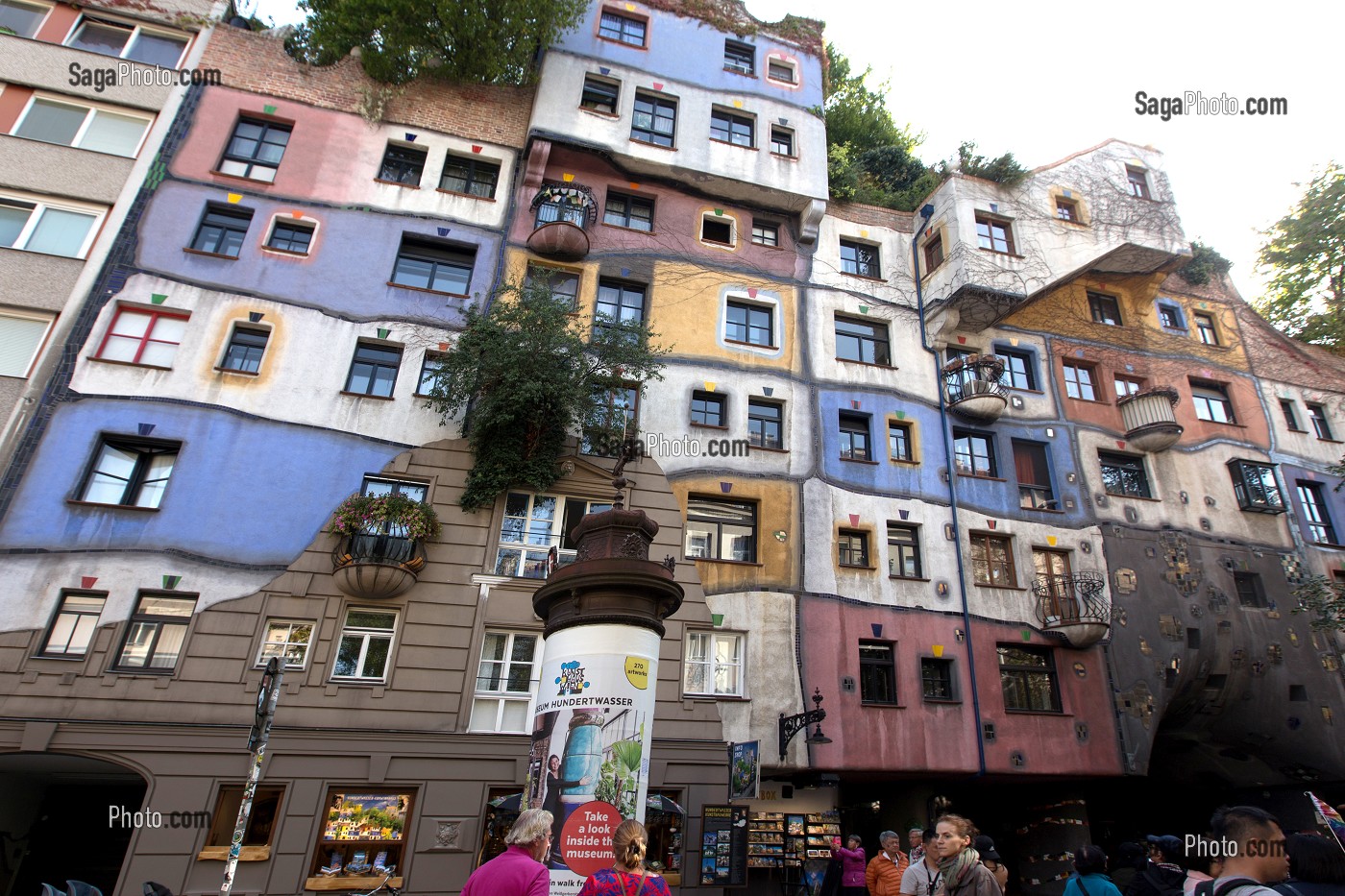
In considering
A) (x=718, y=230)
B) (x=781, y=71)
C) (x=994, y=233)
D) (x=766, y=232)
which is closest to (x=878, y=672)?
(x=766, y=232)

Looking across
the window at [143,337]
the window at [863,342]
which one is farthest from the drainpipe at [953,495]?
the window at [143,337]

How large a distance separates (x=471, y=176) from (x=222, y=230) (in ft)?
21.6

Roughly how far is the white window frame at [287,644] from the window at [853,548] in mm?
12234

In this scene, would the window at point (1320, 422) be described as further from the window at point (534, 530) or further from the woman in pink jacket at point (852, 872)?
the window at point (534, 530)

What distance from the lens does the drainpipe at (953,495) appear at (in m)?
18.4

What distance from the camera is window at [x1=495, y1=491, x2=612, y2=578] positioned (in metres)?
17.0

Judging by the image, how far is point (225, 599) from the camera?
15281 millimetres

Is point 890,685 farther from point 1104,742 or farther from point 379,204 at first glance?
point 379,204

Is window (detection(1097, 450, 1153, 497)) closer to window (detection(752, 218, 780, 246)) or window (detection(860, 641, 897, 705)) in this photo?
window (detection(860, 641, 897, 705))

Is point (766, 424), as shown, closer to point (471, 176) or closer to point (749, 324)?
point (749, 324)

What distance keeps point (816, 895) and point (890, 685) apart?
16.1ft

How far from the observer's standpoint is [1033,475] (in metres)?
22.8

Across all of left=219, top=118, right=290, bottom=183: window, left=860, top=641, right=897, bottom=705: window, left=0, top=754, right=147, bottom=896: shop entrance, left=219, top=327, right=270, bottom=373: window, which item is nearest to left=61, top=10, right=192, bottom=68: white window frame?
left=219, top=118, right=290, bottom=183: window

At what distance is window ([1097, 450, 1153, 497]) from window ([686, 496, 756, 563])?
11.7 metres
